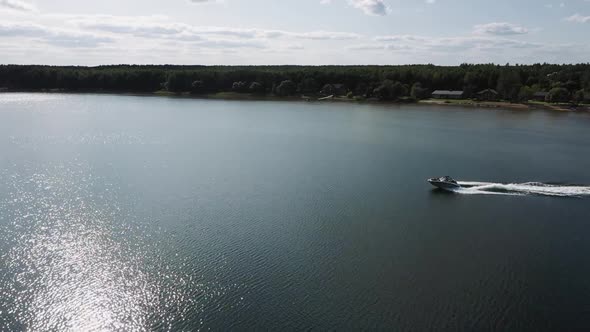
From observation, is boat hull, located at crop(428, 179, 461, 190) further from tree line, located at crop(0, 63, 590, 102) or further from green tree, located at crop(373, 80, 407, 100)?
green tree, located at crop(373, 80, 407, 100)

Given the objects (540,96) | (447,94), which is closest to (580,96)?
(540,96)

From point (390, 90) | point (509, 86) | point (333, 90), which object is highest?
point (509, 86)

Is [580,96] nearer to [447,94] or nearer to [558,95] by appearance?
[558,95]

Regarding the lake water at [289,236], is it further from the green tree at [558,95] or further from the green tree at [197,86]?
the green tree at [197,86]

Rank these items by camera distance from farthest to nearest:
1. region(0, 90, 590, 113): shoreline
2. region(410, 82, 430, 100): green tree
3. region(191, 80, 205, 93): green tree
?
region(191, 80, 205, 93): green tree → region(410, 82, 430, 100): green tree → region(0, 90, 590, 113): shoreline

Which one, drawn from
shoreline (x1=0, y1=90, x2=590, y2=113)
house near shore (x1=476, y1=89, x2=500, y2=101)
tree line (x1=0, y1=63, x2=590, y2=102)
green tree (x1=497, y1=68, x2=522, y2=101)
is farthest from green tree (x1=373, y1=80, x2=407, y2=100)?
green tree (x1=497, y1=68, x2=522, y2=101)

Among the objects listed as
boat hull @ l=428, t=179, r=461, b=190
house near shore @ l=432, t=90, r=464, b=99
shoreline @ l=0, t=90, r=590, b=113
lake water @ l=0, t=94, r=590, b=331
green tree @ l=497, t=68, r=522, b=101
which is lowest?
lake water @ l=0, t=94, r=590, b=331
